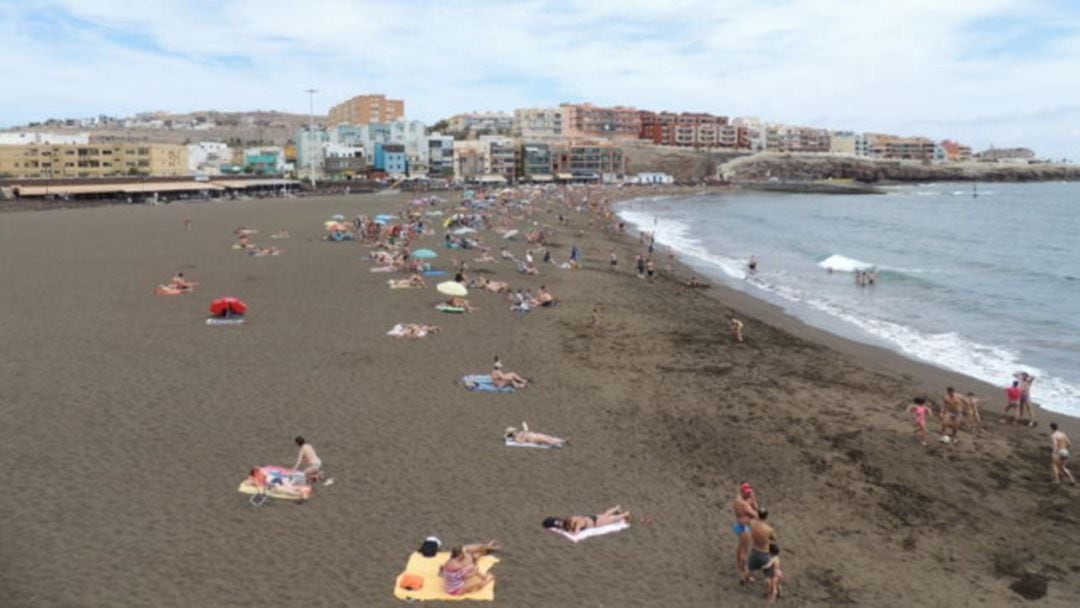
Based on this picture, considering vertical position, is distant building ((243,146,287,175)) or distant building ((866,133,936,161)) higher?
distant building ((866,133,936,161))

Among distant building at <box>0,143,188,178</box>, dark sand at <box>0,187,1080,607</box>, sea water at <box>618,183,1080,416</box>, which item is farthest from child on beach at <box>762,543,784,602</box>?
distant building at <box>0,143,188,178</box>

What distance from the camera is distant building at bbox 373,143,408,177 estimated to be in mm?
112625

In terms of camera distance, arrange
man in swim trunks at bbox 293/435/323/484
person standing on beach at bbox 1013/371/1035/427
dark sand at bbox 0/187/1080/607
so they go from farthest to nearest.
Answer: person standing on beach at bbox 1013/371/1035/427
man in swim trunks at bbox 293/435/323/484
dark sand at bbox 0/187/1080/607

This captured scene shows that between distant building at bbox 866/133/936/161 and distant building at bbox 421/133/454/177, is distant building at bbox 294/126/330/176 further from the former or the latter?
distant building at bbox 866/133/936/161

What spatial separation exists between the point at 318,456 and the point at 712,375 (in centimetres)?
799

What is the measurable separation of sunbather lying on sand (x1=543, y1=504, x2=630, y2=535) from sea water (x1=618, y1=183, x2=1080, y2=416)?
Result: 32.5ft

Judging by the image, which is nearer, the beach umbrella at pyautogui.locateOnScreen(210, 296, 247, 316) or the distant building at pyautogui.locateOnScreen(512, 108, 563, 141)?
the beach umbrella at pyautogui.locateOnScreen(210, 296, 247, 316)

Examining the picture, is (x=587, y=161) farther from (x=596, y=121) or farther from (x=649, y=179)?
Answer: (x=596, y=121)

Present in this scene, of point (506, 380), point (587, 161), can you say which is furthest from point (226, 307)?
point (587, 161)

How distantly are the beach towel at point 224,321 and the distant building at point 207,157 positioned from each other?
294ft

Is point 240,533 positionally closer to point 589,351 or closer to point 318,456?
point 318,456

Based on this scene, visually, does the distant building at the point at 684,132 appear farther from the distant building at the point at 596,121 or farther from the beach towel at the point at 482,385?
the beach towel at the point at 482,385

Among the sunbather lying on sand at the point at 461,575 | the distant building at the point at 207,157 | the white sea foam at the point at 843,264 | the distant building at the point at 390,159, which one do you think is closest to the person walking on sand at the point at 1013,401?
the sunbather lying on sand at the point at 461,575

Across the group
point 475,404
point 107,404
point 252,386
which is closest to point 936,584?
point 475,404
